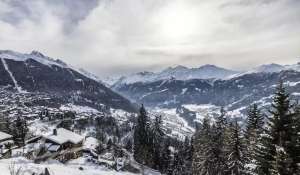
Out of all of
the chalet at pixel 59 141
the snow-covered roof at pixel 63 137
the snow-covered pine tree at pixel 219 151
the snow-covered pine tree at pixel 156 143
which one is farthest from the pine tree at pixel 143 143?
the snow-covered pine tree at pixel 219 151

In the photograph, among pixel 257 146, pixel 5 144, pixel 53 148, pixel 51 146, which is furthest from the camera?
pixel 5 144

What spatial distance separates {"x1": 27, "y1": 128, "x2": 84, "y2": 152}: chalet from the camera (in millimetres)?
86312

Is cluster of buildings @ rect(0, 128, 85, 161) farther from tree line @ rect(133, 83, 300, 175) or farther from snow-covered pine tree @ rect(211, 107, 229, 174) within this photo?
snow-covered pine tree @ rect(211, 107, 229, 174)

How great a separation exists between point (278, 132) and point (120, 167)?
6960 centimetres

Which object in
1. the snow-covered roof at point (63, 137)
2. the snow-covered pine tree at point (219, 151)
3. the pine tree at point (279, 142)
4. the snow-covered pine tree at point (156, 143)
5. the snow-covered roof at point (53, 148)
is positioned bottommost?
the snow-covered pine tree at point (156, 143)

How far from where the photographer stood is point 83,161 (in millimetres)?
81438

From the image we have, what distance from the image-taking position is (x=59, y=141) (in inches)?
3440

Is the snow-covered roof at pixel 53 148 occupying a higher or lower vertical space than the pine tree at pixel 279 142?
lower

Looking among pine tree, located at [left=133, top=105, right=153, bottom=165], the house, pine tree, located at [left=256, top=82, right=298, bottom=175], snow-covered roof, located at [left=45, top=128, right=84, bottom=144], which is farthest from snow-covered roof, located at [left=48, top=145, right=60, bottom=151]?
pine tree, located at [left=256, top=82, right=298, bottom=175]

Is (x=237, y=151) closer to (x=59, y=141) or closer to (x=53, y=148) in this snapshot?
(x=53, y=148)

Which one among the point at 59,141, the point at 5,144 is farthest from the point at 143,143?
the point at 5,144

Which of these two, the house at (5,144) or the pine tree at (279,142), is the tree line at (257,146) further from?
the house at (5,144)

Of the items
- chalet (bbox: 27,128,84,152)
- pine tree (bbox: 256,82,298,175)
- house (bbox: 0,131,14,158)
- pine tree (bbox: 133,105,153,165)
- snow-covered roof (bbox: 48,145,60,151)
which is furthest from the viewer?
pine tree (bbox: 133,105,153,165)

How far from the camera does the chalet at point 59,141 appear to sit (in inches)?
3398
